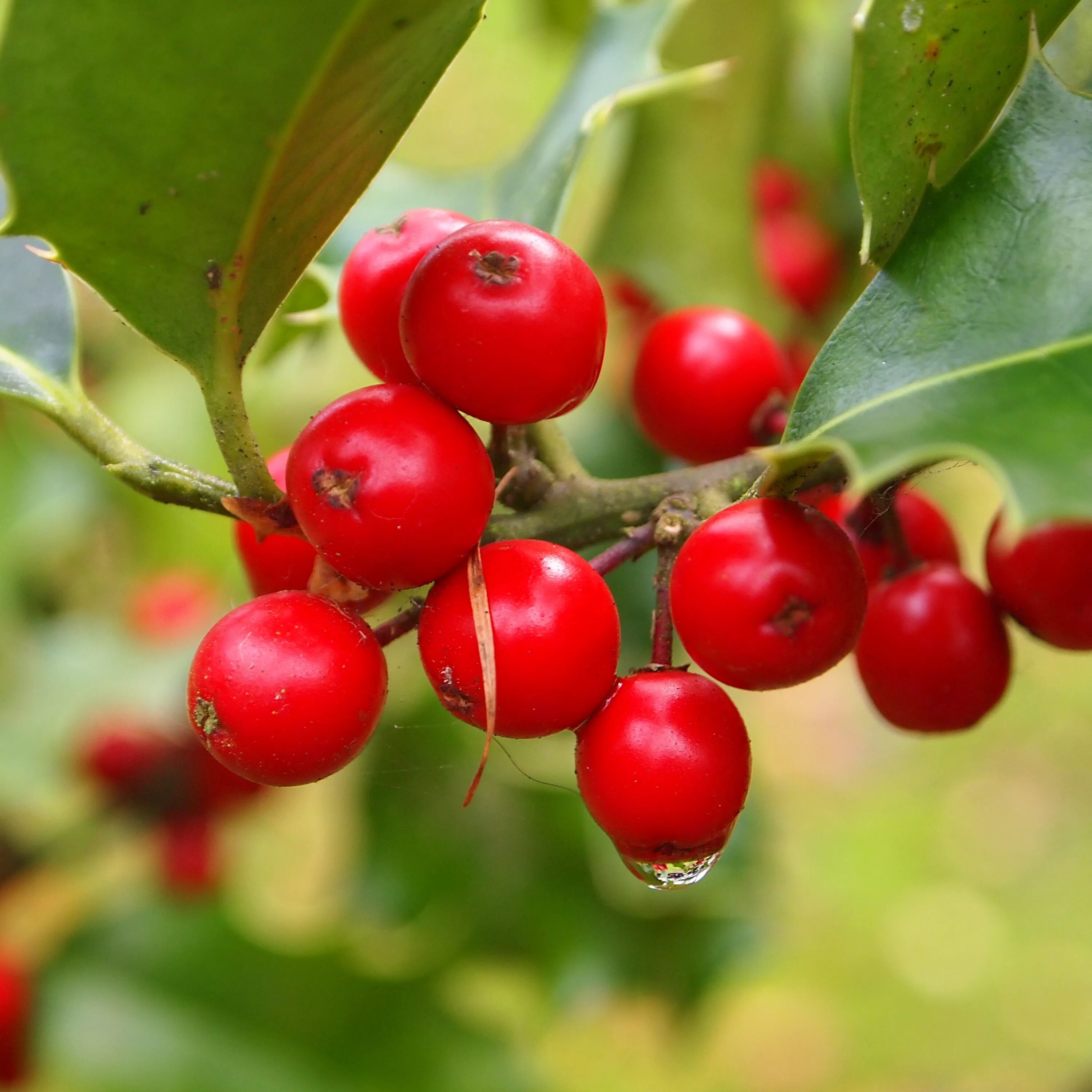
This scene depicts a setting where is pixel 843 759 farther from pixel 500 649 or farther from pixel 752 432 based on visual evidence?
pixel 500 649

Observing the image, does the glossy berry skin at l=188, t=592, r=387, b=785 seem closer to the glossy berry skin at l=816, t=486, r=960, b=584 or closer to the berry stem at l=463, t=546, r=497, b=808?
the berry stem at l=463, t=546, r=497, b=808

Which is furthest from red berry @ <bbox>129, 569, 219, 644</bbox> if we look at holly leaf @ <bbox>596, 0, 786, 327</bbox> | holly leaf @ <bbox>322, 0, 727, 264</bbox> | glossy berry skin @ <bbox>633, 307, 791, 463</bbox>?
glossy berry skin @ <bbox>633, 307, 791, 463</bbox>

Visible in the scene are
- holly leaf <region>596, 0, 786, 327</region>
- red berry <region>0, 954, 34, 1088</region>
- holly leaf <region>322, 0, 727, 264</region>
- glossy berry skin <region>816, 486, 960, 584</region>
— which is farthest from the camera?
red berry <region>0, 954, 34, 1088</region>

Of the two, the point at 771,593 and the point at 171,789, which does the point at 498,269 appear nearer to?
the point at 771,593

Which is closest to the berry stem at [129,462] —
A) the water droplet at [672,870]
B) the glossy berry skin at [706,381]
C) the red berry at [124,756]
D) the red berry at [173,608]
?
the water droplet at [672,870]

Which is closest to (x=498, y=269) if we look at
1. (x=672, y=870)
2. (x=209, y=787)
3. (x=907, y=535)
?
(x=672, y=870)

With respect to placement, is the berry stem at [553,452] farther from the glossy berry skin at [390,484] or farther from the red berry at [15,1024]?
the red berry at [15,1024]
